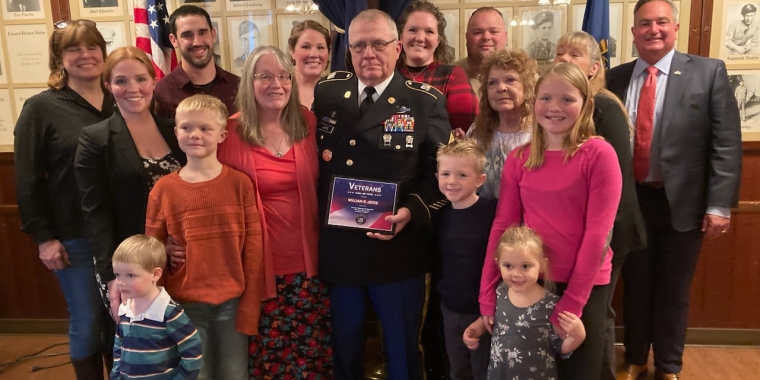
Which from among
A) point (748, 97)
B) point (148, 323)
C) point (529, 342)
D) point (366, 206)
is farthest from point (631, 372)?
point (148, 323)

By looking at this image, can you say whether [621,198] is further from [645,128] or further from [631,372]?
[631,372]

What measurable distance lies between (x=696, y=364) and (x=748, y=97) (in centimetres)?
153

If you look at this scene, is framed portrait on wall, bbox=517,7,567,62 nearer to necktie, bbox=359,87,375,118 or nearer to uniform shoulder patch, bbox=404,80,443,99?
uniform shoulder patch, bbox=404,80,443,99

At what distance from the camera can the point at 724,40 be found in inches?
120

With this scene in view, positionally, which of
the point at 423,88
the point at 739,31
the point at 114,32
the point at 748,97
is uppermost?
the point at 114,32

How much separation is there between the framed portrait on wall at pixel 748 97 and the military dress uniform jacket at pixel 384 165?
197cm

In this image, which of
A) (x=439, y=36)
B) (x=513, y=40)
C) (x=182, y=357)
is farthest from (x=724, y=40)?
(x=182, y=357)

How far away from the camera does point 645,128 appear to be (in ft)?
8.59

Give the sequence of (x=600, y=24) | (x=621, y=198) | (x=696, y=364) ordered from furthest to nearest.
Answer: (x=696, y=364)
(x=600, y=24)
(x=621, y=198)

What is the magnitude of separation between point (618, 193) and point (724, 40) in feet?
6.16

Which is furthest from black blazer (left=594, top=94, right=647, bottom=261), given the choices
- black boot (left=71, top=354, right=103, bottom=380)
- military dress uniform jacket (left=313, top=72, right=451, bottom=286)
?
black boot (left=71, top=354, right=103, bottom=380)

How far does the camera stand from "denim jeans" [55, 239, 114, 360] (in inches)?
98.1

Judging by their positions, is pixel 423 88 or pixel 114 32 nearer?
pixel 423 88

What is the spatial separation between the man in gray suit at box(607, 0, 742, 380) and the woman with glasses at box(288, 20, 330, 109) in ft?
4.91
